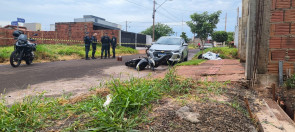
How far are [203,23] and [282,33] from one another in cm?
4575

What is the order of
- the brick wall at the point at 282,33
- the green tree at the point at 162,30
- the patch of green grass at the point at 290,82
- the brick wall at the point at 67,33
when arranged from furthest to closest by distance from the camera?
the green tree at the point at 162,30, the brick wall at the point at 67,33, the brick wall at the point at 282,33, the patch of green grass at the point at 290,82

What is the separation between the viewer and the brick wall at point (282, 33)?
3.40 metres

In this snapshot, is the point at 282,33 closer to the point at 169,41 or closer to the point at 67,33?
the point at 169,41

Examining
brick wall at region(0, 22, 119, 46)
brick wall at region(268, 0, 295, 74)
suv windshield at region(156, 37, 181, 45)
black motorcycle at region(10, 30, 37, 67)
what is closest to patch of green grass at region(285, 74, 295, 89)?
brick wall at region(268, 0, 295, 74)

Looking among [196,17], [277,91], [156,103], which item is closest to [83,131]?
[156,103]

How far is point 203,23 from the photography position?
4728 cm

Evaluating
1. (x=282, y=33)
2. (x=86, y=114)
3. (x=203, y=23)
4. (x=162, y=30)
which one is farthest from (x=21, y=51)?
(x=162, y=30)

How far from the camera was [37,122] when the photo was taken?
6.84ft

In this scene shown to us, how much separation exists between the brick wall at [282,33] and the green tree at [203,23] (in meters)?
45.6

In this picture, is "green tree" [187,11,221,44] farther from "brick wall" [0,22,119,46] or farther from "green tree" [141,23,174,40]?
"brick wall" [0,22,119,46]

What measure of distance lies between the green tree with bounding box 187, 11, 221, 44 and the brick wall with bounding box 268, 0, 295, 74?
4558cm

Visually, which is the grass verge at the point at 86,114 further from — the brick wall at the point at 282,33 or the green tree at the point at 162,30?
the green tree at the point at 162,30

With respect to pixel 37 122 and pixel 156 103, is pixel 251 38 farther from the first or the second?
pixel 37 122

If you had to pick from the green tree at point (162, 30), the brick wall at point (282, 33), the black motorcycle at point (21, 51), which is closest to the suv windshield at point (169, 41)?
the black motorcycle at point (21, 51)
